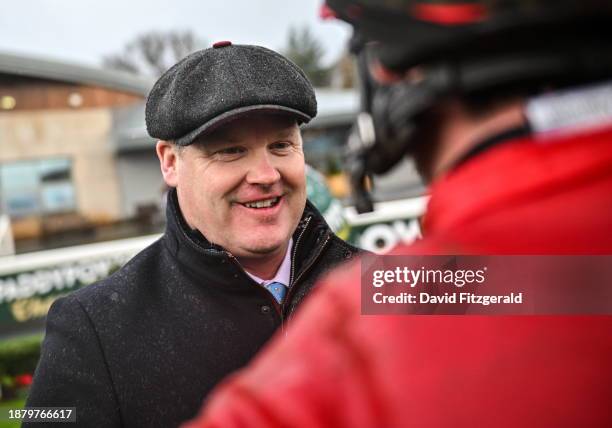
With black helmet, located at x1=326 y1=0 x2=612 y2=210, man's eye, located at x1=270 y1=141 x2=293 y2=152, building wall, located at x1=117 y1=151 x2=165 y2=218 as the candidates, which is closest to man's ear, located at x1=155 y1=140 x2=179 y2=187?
man's eye, located at x1=270 y1=141 x2=293 y2=152

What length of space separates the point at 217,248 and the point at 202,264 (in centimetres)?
9

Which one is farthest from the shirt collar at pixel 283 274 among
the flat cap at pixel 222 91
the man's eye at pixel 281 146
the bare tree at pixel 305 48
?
the bare tree at pixel 305 48

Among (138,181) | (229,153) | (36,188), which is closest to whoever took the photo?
(229,153)

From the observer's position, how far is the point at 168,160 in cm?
184

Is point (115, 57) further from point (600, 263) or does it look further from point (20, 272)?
point (600, 263)

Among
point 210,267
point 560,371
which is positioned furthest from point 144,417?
point 560,371

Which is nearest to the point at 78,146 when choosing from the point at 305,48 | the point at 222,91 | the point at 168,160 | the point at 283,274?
the point at 168,160

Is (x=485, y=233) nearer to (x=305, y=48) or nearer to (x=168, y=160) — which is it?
(x=168, y=160)

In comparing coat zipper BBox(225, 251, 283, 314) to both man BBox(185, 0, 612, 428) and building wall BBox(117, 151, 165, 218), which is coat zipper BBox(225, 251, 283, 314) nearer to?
man BBox(185, 0, 612, 428)

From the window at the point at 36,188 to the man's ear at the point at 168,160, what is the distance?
30.9 feet

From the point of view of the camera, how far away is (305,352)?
57cm

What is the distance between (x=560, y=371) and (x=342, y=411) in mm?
197

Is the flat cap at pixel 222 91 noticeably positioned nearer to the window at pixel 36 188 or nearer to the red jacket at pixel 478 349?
the red jacket at pixel 478 349

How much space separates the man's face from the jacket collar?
4 centimetres
